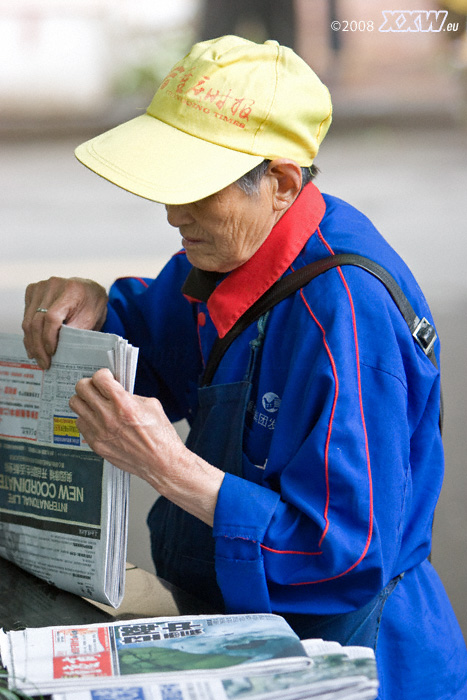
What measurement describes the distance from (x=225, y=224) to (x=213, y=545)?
43cm

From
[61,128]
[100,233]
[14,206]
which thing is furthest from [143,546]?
[61,128]

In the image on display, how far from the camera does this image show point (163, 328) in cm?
133

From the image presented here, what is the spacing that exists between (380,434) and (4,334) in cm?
57

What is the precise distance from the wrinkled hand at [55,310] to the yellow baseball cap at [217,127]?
0.25m

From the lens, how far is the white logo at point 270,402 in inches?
39.8

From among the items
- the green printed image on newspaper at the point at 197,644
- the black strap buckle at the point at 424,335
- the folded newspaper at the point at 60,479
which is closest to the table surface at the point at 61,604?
the folded newspaper at the point at 60,479

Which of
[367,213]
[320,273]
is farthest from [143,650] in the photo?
[367,213]

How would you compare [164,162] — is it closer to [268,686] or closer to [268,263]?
[268,263]

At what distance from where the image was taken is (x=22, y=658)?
2.84ft

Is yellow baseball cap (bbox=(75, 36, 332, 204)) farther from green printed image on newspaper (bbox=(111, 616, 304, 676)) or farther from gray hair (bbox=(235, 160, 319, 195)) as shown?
green printed image on newspaper (bbox=(111, 616, 304, 676))

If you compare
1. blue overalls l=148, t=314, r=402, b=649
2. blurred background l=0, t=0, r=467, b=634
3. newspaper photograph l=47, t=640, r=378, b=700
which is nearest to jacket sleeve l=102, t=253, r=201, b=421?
blue overalls l=148, t=314, r=402, b=649

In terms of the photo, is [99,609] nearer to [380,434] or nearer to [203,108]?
A: [380,434]

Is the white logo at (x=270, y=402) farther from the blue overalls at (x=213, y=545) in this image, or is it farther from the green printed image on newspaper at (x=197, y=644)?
the green printed image on newspaper at (x=197, y=644)

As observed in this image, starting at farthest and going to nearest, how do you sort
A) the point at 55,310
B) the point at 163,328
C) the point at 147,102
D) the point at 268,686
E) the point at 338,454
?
1. the point at 147,102
2. the point at 163,328
3. the point at 55,310
4. the point at 338,454
5. the point at 268,686
